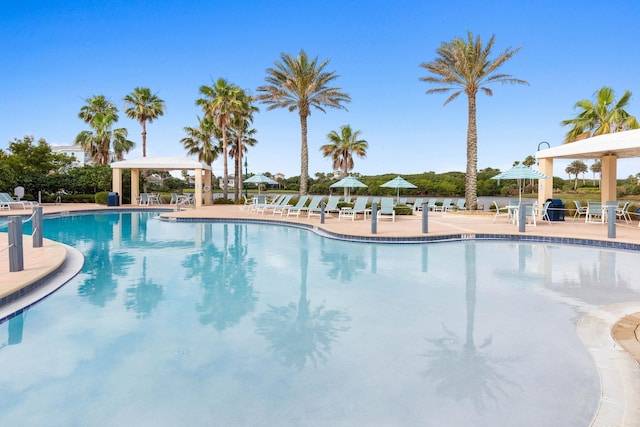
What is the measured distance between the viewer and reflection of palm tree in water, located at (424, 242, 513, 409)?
121 inches

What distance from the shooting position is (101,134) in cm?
3167

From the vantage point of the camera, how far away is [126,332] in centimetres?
440

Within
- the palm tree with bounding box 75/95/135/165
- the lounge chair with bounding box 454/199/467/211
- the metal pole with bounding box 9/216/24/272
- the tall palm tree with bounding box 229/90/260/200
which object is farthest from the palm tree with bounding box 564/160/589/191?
the metal pole with bounding box 9/216/24/272

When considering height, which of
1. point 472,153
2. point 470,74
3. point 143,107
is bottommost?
point 472,153

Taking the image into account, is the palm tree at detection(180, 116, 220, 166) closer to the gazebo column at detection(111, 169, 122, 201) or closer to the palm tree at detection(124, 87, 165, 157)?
the palm tree at detection(124, 87, 165, 157)

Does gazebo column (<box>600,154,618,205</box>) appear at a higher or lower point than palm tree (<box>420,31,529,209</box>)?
lower

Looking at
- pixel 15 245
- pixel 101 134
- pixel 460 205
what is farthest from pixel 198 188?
pixel 15 245

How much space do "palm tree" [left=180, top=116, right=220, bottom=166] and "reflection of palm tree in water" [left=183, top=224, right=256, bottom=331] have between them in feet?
75.8

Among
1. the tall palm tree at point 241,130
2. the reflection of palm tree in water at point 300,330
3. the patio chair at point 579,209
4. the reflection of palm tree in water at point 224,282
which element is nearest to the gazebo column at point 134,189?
the tall palm tree at point 241,130

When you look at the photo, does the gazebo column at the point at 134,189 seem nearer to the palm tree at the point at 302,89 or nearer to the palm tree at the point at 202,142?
the palm tree at the point at 202,142

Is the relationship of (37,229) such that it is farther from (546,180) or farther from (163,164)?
(546,180)

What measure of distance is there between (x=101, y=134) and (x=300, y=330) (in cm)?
3267

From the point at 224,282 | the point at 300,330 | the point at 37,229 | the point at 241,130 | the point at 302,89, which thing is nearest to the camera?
the point at 300,330

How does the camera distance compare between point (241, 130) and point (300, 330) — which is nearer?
point (300, 330)
